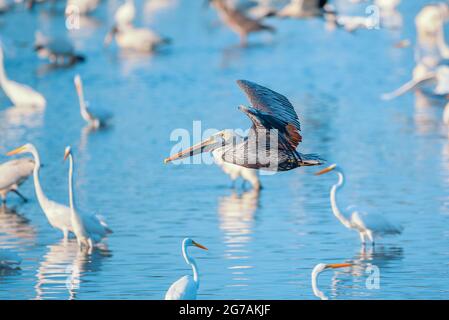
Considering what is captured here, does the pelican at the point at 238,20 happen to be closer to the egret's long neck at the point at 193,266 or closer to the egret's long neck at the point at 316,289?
the egret's long neck at the point at 193,266

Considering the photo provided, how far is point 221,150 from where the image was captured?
10.8m

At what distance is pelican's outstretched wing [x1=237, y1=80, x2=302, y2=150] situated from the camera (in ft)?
31.6

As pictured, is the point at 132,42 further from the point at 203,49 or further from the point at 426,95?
the point at 426,95

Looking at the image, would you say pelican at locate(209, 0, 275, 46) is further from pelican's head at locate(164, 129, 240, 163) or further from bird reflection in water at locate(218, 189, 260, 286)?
pelican's head at locate(164, 129, 240, 163)

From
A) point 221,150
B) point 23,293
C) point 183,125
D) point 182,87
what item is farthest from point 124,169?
point 182,87

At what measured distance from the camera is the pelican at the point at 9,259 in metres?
10.2

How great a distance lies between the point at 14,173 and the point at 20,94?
7.48 meters

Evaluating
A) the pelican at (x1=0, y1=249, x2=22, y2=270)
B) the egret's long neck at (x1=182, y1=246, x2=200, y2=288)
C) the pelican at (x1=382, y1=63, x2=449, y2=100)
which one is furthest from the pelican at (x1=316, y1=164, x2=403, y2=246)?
the pelican at (x1=382, y1=63, x2=449, y2=100)

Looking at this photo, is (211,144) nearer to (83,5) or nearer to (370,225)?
(370,225)

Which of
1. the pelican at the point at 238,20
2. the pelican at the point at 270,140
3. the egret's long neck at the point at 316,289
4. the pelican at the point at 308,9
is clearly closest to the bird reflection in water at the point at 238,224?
the egret's long neck at the point at 316,289

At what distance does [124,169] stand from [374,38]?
16832 mm

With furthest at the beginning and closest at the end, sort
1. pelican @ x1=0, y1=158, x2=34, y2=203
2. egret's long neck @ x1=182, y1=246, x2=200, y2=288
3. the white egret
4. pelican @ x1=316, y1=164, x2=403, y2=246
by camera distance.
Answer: pelican @ x1=0, y1=158, x2=34, y2=203 → the white egret → pelican @ x1=316, y1=164, x2=403, y2=246 → egret's long neck @ x1=182, y1=246, x2=200, y2=288

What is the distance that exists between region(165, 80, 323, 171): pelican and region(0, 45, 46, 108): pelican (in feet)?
33.6

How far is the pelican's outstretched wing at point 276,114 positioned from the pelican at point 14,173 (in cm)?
383
